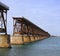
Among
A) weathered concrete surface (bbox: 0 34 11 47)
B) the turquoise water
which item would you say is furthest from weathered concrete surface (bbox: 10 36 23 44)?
weathered concrete surface (bbox: 0 34 11 47)

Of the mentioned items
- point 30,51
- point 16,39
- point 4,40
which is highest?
point 16,39

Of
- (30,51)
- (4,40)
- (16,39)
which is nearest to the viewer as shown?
(30,51)

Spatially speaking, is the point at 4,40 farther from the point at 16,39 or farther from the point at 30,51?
the point at 16,39

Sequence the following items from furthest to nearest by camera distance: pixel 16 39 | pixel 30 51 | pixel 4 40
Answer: pixel 16 39 < pixel 4 40 < pixel 30 51

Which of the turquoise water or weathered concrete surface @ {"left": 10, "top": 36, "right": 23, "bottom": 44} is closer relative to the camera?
the turquoise water

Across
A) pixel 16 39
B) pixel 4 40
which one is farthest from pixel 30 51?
pixel 16 39

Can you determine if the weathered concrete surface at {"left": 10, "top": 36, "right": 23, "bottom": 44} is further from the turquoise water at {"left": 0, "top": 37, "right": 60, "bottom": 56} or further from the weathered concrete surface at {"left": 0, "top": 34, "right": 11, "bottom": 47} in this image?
the weathered concrete surface at {"left": 0, "top": 34, "right": 11, "bottom": 47}

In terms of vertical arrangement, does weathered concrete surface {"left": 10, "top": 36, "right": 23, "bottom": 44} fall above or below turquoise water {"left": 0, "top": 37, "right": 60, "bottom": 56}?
above

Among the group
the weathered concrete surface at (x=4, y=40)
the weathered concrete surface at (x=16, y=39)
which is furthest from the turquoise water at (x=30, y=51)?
the weathered concrete surface at (x=16, y=39)

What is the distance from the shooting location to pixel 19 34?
92.2 m

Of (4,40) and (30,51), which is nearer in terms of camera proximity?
(30,51)

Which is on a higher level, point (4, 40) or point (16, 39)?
point (16, 39)

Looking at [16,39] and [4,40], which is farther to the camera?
[16,39]

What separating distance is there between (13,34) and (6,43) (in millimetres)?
29413
